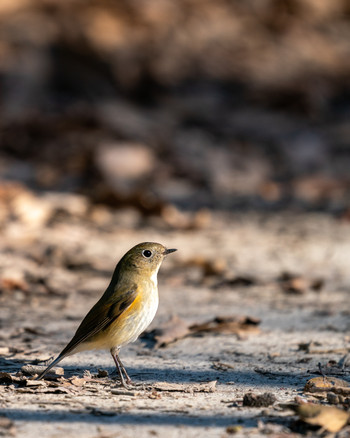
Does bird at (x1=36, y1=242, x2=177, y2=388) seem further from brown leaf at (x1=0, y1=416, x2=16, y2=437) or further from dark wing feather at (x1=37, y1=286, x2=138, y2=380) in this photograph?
brown leaf at (x1=0, y1=416, x2=16, y2=437)

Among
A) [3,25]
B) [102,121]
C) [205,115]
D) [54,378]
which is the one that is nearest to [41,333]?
[54,378]

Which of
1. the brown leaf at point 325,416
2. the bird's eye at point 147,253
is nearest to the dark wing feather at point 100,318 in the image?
the bird's eye at point 147,253

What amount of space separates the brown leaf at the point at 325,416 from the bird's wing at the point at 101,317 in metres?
1.02

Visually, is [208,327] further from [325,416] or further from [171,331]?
[325,416]

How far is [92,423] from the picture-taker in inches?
111

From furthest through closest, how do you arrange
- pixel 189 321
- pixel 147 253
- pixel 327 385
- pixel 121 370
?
pixel 189 321
pixel 147 253
pixel 121 370
pixel 327 385

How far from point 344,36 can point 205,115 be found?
4006mm

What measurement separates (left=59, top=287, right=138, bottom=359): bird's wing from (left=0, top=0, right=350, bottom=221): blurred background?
4.01 m

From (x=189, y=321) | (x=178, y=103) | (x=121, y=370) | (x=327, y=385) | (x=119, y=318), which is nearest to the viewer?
(x=327, y=385)

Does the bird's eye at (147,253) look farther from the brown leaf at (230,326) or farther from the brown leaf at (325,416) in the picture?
the brown leaf at (325,416)

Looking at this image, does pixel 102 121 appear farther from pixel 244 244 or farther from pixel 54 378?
pixel 54 378

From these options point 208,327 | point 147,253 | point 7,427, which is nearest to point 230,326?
point 208,327

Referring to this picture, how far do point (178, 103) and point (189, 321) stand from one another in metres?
7.72

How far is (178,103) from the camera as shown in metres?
12.0
